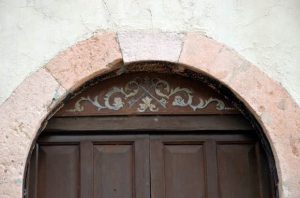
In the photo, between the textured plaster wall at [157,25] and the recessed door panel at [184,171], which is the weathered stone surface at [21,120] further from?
the recessed door panel at [184,171]

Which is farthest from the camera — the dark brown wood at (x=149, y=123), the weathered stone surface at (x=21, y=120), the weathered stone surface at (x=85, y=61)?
the dark brown wood at (x=149, y=123)

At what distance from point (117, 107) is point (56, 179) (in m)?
0.48

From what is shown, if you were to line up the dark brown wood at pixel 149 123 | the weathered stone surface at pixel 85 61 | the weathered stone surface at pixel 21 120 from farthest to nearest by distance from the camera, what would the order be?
the dark brown wood at pixel 149 123, the weathered stone surface at pixel 85 61, the weathered stone surface at pixel 21 120

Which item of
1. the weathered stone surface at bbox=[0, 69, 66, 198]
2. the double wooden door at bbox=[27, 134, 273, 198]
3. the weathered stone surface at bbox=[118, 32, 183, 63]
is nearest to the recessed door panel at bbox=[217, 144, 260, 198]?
the double wooden door at bbox=[27, 134, 273, 198]

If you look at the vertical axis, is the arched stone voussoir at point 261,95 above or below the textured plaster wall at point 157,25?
below

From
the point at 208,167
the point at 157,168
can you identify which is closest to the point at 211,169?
the point at 208,167

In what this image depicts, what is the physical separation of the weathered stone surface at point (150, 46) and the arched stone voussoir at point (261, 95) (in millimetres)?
50

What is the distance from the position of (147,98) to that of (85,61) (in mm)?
378

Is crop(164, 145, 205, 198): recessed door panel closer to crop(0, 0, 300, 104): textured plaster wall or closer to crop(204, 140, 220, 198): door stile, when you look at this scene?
crop(204, 140, 220, 198): door stile

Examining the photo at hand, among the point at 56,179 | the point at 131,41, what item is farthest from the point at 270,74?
the point at 56,179

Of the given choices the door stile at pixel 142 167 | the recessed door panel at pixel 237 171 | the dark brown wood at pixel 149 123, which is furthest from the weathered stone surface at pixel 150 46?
the recessed door panel at pixel 237 171

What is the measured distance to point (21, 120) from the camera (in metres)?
3.05

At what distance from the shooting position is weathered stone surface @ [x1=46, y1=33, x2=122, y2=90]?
10.2 ft

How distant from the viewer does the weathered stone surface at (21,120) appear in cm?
297
